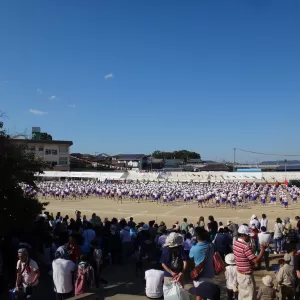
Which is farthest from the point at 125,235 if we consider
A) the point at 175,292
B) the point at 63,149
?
the point at 63,149

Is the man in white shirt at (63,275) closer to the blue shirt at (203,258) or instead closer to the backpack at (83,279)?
the backpack at (83,279)

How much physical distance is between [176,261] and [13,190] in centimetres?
509

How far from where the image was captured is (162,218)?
20203 millimetres

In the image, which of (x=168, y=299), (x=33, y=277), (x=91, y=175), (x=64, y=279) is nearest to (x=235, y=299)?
(x=168, y=299)

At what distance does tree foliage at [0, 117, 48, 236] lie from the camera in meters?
7.70

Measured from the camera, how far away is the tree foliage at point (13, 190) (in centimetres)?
770

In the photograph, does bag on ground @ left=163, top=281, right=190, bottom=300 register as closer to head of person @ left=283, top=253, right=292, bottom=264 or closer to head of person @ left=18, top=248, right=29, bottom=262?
head of person @ left=18, top=248, right=29, bottom=262

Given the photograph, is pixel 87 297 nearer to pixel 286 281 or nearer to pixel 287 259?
pixel 286 281

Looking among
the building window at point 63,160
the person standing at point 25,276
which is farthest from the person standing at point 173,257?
the building window at point 63,160

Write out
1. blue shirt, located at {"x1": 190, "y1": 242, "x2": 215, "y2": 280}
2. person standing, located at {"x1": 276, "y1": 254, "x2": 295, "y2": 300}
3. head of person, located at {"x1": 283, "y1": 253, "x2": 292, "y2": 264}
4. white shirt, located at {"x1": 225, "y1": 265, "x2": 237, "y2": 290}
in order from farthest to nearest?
head of person, located at {"x1": 283, "y1": 253, "x2": 292, "y2": 264}
person standing, located at {"x1": 276, "y1": 254, "x2": 295, "y2": 300}
white shirt, located at {"x1": 225, "y1": 265, "x2": 237, "y2": 290}
blue shirt, located at {"x1": 190, "y1": 242, "x2": 215, "y2": 280}

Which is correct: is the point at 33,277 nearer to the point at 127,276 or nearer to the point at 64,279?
the point at 64,279

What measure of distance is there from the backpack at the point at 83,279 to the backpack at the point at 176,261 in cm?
143

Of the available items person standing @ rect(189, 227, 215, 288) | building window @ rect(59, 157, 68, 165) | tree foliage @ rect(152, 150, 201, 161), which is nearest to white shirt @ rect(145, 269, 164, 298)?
person standing @ rect(189, 227, 215, 288)

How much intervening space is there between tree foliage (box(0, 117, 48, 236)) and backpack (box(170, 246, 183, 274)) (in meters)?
4.54
